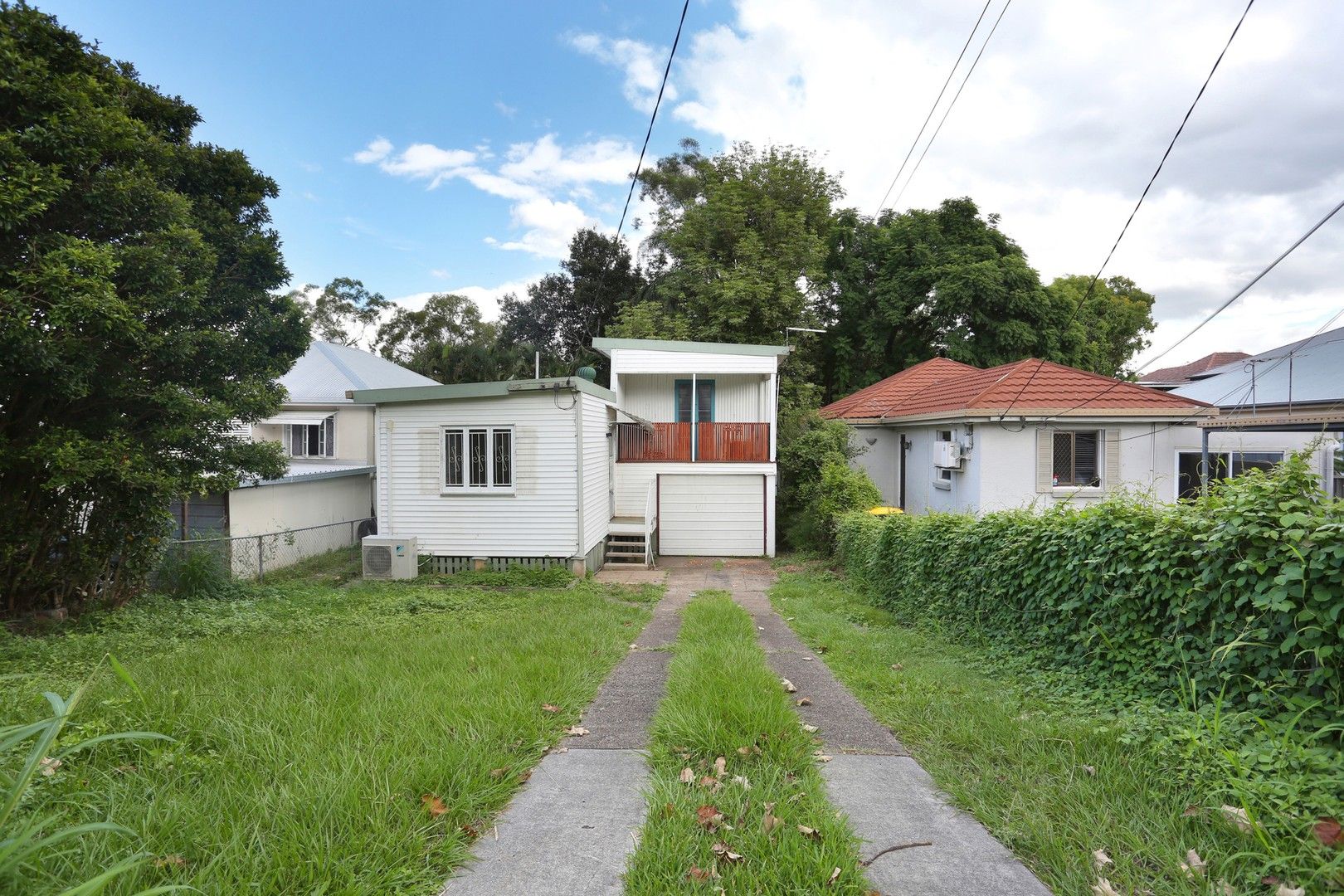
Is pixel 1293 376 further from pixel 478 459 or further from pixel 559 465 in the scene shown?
pixel 478 459

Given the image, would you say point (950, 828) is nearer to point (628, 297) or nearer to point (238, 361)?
point (238, 361)

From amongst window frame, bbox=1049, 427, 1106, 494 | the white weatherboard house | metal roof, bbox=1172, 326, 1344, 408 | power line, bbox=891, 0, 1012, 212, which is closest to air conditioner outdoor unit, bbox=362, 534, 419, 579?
the white weatherboard house

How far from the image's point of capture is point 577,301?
33625 mm

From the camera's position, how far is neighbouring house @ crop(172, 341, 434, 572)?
12.6 m

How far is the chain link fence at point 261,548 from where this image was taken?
9.74 m

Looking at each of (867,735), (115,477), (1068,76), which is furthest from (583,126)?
(867,735)

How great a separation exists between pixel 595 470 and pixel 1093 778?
34.4 ft

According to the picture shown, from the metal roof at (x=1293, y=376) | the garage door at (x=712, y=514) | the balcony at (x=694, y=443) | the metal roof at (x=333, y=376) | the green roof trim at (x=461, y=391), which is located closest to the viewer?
the green roof trim at (x=461, y=391)

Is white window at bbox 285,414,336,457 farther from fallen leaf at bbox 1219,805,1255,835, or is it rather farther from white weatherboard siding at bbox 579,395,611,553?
fallen leaf at bbox 1219,805,1255,835

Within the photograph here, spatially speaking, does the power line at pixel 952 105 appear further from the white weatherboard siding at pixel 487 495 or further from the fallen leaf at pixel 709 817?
the fallen leaf at pixel 709 817

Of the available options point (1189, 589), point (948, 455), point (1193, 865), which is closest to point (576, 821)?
point (1193, 865)

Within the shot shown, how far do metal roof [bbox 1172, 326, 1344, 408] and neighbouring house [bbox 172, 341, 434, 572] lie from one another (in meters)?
20.3

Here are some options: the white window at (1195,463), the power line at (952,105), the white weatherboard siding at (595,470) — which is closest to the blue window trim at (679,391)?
the white weatherboard siding at (595,470)

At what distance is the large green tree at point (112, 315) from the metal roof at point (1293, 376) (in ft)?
62.9
